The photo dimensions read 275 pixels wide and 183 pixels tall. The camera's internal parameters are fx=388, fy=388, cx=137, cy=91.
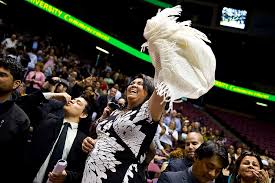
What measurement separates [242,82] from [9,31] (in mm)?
12824

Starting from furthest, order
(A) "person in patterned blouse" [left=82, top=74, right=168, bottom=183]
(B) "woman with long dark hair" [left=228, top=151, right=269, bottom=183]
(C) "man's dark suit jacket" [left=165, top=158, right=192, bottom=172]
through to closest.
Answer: (C) "man's dark suit jacket" [left=165, top=158, right=192, bottom=172], (B) "woman with long dark hair" [left=228, top=151, right=269, bottom=183], (A) "person in patterned blouse" [left=82, top=74, right=168, bottom=183]

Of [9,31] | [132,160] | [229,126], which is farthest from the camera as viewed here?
[229,126]

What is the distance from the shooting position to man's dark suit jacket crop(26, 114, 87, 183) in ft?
8.59

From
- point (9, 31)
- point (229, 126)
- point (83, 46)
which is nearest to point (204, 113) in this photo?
point (229, 126)

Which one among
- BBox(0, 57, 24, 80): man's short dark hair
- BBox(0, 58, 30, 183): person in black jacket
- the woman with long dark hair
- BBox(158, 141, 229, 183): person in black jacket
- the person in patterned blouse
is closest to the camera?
the person in patterned blouse

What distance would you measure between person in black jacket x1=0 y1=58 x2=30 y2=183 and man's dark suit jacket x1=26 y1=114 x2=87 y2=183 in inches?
7.5

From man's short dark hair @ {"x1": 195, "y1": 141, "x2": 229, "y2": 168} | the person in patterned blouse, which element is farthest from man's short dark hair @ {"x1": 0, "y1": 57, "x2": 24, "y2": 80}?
man's short dark hair @ {"x1": 195, "y1": 141, "x2": 229, "y2": 168}

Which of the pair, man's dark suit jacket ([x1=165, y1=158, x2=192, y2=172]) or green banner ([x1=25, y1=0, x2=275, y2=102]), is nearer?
man's dark suit jacket ([x1=165, y1=158, x2=192, y2=172])

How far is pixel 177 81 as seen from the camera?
1814 mm

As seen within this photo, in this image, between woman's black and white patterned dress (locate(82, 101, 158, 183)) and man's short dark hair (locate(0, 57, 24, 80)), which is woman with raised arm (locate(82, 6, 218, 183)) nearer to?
woman's black and white patterned dress (locate(82, 101, 158, 183))

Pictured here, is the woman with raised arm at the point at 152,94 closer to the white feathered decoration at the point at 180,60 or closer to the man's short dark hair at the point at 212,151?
the white feathered decoration at the point at 180,60

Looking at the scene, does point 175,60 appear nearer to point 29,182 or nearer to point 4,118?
point 4,118

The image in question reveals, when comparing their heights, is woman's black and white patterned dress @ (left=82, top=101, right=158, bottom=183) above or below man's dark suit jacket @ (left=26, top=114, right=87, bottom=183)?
above

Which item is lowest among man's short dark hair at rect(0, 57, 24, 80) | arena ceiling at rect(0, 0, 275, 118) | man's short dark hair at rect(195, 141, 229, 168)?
man's short dark hair at rect(195, 141, 229, 168)
